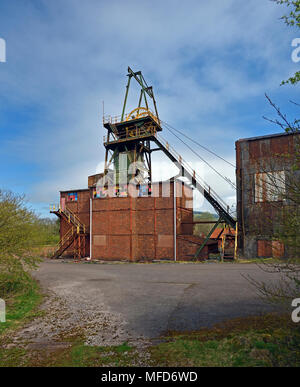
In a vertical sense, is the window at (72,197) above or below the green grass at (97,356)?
above

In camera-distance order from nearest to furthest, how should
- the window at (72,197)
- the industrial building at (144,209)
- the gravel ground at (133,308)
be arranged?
the gravel ground at (133,308) → the industrial building at (144,209) → the window at (72,197)

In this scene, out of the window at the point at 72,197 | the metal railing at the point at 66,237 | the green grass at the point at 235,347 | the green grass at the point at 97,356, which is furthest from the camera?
the window at the point at 72,197

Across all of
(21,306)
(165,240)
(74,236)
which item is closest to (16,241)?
(21,306)

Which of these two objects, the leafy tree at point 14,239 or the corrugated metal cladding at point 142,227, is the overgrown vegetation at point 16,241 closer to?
the leafy tree at point 14,239

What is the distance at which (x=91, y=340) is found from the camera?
5621 mm

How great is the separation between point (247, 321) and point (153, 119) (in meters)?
18.9

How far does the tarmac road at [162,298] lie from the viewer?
6590 mm

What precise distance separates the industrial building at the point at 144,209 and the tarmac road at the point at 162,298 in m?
7.42

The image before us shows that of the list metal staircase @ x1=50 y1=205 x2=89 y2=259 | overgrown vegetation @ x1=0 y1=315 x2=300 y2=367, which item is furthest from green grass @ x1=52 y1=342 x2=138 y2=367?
metal staircase @ x1=50 y1=205 x2=89 y2=259

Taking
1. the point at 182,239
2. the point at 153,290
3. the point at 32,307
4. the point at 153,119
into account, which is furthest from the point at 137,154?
the point at 32,307

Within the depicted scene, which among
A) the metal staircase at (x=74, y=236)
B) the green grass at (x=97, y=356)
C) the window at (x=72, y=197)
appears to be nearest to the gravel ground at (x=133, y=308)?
the green grass at (x=97, y=356)

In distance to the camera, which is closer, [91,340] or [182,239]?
[91,340]

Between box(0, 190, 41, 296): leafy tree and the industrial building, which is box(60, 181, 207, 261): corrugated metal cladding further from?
box(0, 190, 41, 296): leafy tree
